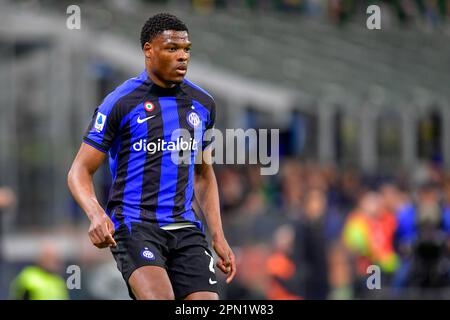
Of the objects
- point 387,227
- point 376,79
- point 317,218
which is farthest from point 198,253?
point 376,79

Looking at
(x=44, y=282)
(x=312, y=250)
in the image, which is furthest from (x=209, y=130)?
(x=312, y=250)

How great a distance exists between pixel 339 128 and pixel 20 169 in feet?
38.4

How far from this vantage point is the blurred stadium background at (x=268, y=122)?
16.6 metres

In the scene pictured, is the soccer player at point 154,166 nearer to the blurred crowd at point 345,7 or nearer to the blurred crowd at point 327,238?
the blurred crowd at point 327,238

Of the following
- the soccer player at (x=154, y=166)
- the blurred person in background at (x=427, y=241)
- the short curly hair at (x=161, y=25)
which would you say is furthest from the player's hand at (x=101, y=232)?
the blurred person in background at (x=427, y=241)

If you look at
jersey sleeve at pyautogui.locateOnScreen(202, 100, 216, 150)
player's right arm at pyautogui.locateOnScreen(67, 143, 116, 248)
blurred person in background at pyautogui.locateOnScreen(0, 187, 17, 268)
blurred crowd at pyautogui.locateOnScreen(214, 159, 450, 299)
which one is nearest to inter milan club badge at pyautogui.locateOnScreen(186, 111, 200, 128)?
jersey sleeve at pyautogui.locateOnScreen(202, 100, 216, 150)

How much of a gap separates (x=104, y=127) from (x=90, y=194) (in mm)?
417

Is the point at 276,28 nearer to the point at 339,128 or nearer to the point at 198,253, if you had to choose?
the point at 339,128

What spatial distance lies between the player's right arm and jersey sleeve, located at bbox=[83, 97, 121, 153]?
4 cm

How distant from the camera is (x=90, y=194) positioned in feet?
25.7

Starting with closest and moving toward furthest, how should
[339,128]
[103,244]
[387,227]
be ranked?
[103,244], [387,227], [339,128]

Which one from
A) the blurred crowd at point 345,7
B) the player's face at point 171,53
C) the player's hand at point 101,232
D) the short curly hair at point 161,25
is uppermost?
the blurred crowd at point 345,7

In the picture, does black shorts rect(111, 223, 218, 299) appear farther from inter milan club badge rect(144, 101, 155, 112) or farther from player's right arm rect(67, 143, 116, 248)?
inter milan club badge rect(144, 101, 155, 112)

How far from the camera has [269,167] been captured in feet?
67.2
